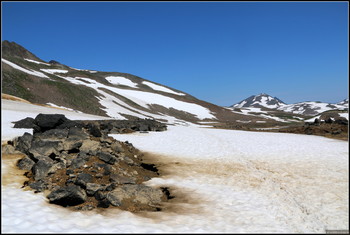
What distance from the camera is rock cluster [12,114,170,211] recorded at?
11.9 meters

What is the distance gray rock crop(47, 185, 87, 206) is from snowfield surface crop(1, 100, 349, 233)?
389mm

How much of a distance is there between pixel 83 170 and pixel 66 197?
4053mm

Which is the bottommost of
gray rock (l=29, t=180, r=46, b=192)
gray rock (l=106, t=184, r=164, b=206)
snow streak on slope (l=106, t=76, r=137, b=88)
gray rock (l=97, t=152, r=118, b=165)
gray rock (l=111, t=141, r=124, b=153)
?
gray rock (l=106, t=184, r=164, b=206)

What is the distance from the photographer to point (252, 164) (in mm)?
19250

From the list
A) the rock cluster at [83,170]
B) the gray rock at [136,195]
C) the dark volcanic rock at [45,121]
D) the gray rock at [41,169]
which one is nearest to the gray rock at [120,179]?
the rock cluster at [83,170]

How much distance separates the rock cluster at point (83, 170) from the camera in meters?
11.9

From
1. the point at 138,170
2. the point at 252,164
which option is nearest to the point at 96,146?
the point at 138,170

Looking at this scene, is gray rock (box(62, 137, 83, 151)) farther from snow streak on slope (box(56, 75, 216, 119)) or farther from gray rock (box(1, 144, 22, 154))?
snow streak on slope (box(56, 75, 216, 119))

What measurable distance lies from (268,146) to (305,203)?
15553mm

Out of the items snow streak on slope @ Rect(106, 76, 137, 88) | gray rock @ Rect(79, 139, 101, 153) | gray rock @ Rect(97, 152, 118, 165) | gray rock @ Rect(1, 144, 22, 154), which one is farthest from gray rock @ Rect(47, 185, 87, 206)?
snow streak on slope @ Rect(106, 76, 137, 88)

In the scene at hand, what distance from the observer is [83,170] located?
15328mm

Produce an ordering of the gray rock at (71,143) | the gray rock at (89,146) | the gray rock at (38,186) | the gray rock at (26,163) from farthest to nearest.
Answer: the gray rock at (89,146) → the gray rock at (71,143) → the gray rock at (26,163) → the gray rock at (38,186)

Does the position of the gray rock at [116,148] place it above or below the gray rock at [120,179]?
above

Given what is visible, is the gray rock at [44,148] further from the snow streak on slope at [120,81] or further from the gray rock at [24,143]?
the snow streak on slope at [120,81]
